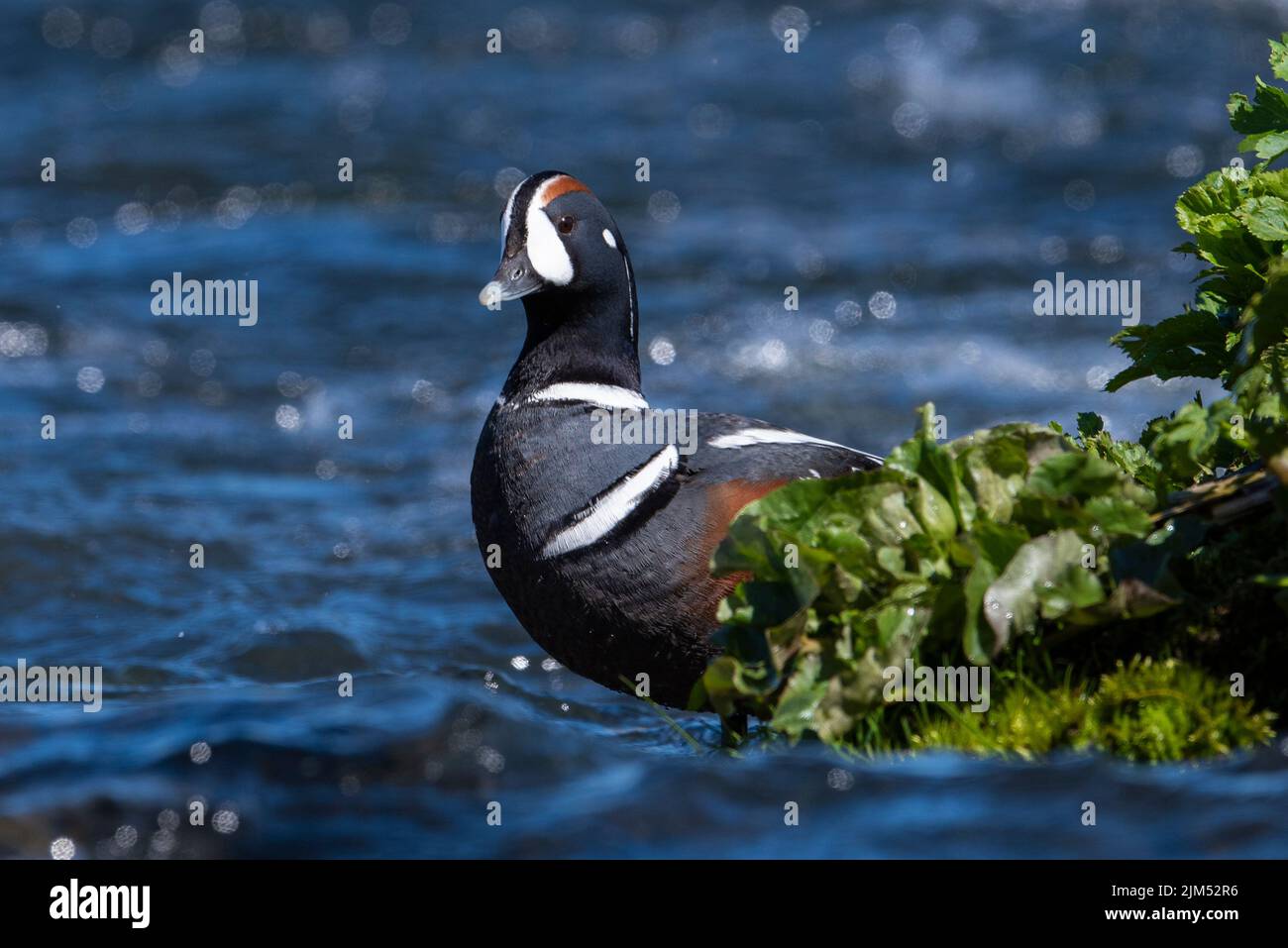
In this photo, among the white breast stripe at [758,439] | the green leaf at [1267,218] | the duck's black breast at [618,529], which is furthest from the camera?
the white breast stripe at [758,439]

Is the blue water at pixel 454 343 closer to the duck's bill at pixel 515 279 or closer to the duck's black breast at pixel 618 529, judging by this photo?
the duck's black breast at pixel 618 529

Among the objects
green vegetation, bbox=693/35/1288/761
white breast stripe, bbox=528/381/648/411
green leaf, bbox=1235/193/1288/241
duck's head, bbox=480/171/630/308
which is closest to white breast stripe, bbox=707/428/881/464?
white breast stripe, bbox=528/381/648/411

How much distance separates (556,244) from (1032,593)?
267 cm

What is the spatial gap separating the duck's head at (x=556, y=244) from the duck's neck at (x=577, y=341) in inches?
2.4

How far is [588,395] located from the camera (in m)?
6.23

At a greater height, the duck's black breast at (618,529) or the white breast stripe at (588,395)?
the white breast stripe at (588,395)

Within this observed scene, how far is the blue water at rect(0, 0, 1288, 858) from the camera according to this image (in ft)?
15.4

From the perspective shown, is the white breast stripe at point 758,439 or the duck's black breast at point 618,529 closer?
the duck's black breast at point 618,529

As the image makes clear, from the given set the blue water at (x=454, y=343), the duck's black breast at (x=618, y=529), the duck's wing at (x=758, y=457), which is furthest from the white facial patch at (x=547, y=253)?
the blue water at (x=454, y=343)

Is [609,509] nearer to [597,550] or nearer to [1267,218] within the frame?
[597,550]

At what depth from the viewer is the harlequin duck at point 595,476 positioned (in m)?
5.56

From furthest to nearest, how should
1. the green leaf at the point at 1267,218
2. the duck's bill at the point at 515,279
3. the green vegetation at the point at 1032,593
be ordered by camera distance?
the duck's bill at the point at 515,279
the green leaf at the point at 1267,218
the green vegetation at the point at 1032,593

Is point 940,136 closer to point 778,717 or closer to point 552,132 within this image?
point 552,132
